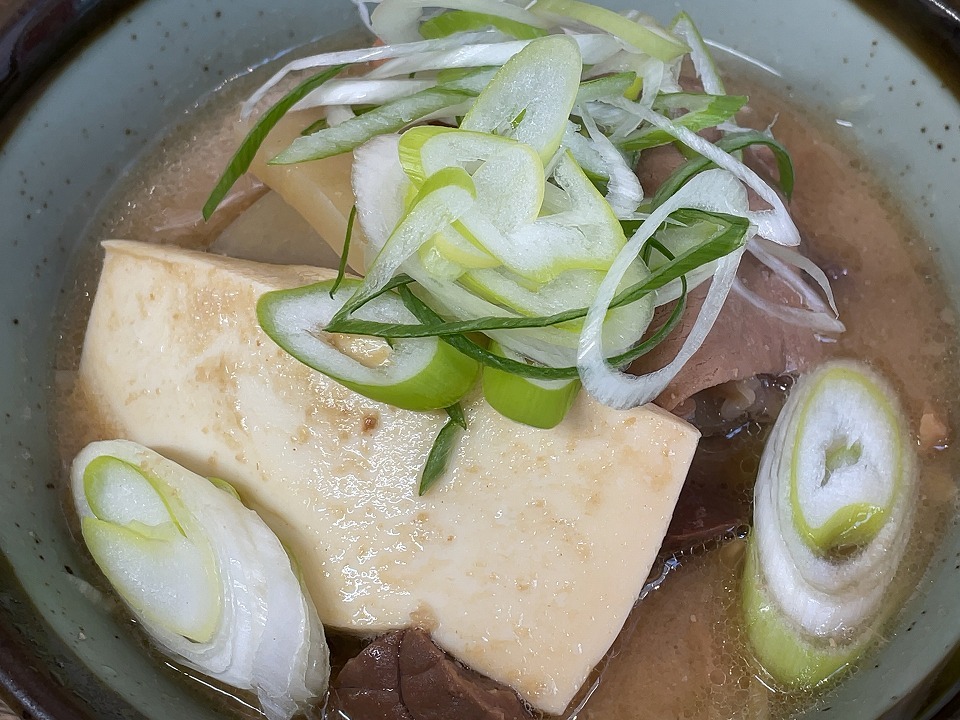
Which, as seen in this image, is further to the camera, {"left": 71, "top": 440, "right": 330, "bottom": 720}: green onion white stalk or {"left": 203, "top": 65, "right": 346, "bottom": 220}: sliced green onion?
{"left": 203, "top": 65, "right": 346, "bottom": 220}: sliced green onion

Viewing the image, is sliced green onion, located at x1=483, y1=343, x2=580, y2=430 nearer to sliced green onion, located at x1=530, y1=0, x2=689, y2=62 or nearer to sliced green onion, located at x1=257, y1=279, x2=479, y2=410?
sliced green onion, located at x1=257, y1=279, x2=479, y2=410

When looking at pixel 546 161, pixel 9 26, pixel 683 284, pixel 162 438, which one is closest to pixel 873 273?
pixel 683 284

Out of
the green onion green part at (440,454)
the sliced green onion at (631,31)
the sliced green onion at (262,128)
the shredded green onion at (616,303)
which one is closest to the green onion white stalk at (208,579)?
the green onion green part at (440,454)

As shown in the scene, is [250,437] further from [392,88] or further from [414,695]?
[392,88]

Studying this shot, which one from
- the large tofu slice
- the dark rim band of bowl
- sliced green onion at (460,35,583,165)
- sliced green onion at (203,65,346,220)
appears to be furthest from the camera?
sliced green onion at (203,65,346,220)

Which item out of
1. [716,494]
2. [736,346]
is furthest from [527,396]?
[716,494]

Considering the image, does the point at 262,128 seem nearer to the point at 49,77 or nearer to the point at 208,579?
the point at 49,77

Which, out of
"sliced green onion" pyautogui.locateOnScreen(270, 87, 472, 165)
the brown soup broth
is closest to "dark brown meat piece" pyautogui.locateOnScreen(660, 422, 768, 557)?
the brown soup broth
